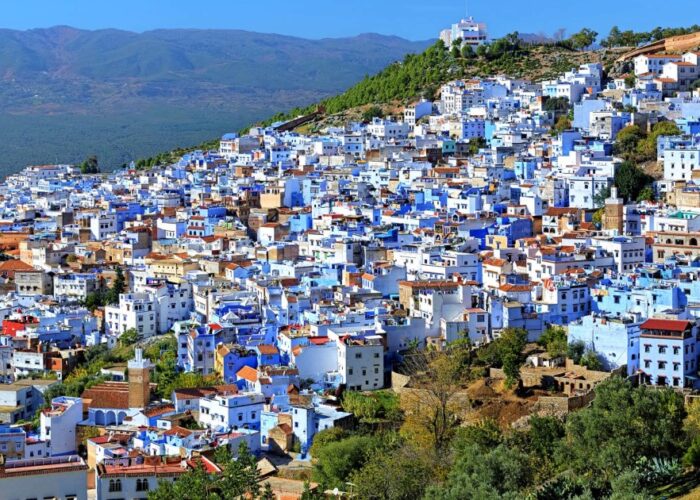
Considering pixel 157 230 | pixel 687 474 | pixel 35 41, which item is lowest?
pixel 687 474

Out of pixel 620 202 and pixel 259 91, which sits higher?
pixel 259 91

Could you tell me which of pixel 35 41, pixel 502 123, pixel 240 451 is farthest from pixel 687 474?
pixel 35 41

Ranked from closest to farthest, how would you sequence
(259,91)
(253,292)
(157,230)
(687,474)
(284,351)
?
1. (687,474)
2. (284,351)
3. (253,292)
4. (157,230)
5. (259,91)

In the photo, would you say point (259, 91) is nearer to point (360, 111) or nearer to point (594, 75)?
point (360, 111)

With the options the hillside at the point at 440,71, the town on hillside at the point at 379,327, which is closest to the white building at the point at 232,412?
the town on hillside at the point at 379,327

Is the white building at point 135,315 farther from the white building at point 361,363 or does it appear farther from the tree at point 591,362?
the tree at point 591,362

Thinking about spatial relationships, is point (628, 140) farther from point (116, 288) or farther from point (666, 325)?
point (666, 325)

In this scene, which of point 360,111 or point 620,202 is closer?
point 620,202
